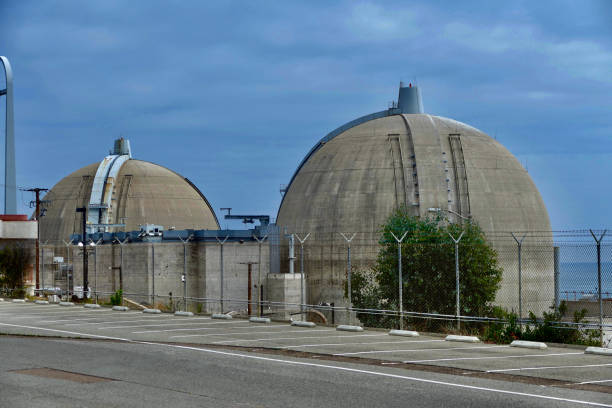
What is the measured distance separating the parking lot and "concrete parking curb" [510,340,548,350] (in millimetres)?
311

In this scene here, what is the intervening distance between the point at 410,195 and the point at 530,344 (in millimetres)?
43116

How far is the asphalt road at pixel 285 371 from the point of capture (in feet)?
45.6

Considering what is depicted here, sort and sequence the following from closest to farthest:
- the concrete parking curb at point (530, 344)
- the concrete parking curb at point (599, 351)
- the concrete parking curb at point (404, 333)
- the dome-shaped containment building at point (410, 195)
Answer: the concrete parking curb at point (599, 351) → the concrete parking curb at point (530, 344) → the concrete parking curb at point (404, 333) → the dome-shaped containment building at point (410, 195)

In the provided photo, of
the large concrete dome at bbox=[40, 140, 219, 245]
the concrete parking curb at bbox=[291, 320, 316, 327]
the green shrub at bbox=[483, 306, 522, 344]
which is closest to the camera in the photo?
the green shrub at bbox=[483, 306, 522, 344]

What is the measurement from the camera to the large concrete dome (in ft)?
314

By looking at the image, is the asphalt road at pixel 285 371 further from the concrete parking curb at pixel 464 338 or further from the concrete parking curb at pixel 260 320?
the concrete parking curb at pixel 260 320

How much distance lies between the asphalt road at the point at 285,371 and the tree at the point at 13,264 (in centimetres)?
3317

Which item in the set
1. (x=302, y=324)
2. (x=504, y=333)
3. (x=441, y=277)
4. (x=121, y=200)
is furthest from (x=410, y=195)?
(x=121, y=200)

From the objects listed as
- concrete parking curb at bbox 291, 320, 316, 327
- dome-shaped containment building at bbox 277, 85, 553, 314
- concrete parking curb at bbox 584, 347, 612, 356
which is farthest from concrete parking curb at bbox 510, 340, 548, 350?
dome-shaped containment building at bbox 277, 85, 553, 314

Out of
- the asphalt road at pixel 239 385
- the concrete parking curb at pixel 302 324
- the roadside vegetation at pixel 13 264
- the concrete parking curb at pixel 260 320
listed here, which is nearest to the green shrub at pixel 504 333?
the concrete parking curb at pixel 302 324

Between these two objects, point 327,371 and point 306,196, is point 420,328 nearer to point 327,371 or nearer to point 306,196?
point 327,371

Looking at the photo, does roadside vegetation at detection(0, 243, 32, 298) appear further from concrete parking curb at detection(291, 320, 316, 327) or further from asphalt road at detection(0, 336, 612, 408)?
asphalt road at detection(0, 336, 612, 408)

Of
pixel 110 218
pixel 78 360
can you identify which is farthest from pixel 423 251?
pixel 110 218

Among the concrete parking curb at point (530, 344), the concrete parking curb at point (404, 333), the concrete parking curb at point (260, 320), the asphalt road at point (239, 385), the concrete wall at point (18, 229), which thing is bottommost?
the concrete parking curb at point (260, 320)
